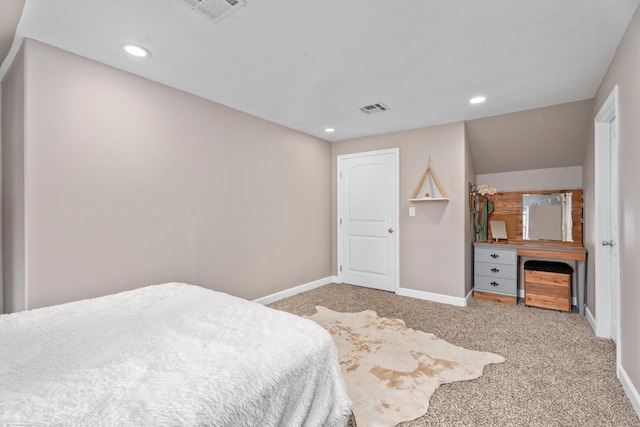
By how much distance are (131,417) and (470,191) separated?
4.18 metres

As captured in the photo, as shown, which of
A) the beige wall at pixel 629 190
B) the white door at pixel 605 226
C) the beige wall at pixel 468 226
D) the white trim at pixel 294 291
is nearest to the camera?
the beige wall at pixel 629 190

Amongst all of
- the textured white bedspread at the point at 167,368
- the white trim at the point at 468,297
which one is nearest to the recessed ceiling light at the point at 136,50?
the textured white bedspread at the point at 167,368

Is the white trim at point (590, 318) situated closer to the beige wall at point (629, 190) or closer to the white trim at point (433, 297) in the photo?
the beige wall at point (629, 190)

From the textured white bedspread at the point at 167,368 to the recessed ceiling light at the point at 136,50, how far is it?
1.77m

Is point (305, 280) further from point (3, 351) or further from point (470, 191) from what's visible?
point (3, 351)

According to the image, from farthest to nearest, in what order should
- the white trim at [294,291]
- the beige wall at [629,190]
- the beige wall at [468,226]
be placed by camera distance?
the beige wall at [468,226]
the white trim at [294,291]
the beige wall at [629,190]

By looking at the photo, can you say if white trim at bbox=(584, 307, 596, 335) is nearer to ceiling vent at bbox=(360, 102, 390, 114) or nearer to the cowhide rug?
the cowhide rug

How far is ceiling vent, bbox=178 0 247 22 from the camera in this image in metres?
1.66

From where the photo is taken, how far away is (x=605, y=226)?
2.70 meters

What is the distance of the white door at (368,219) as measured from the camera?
14.0 feet

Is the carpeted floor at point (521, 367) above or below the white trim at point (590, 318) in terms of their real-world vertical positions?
below

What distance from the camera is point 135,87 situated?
8.27 ft

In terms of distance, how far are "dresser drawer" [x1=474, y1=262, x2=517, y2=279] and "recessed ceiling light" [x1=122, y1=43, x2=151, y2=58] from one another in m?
4.19

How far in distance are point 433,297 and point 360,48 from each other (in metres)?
3.11
